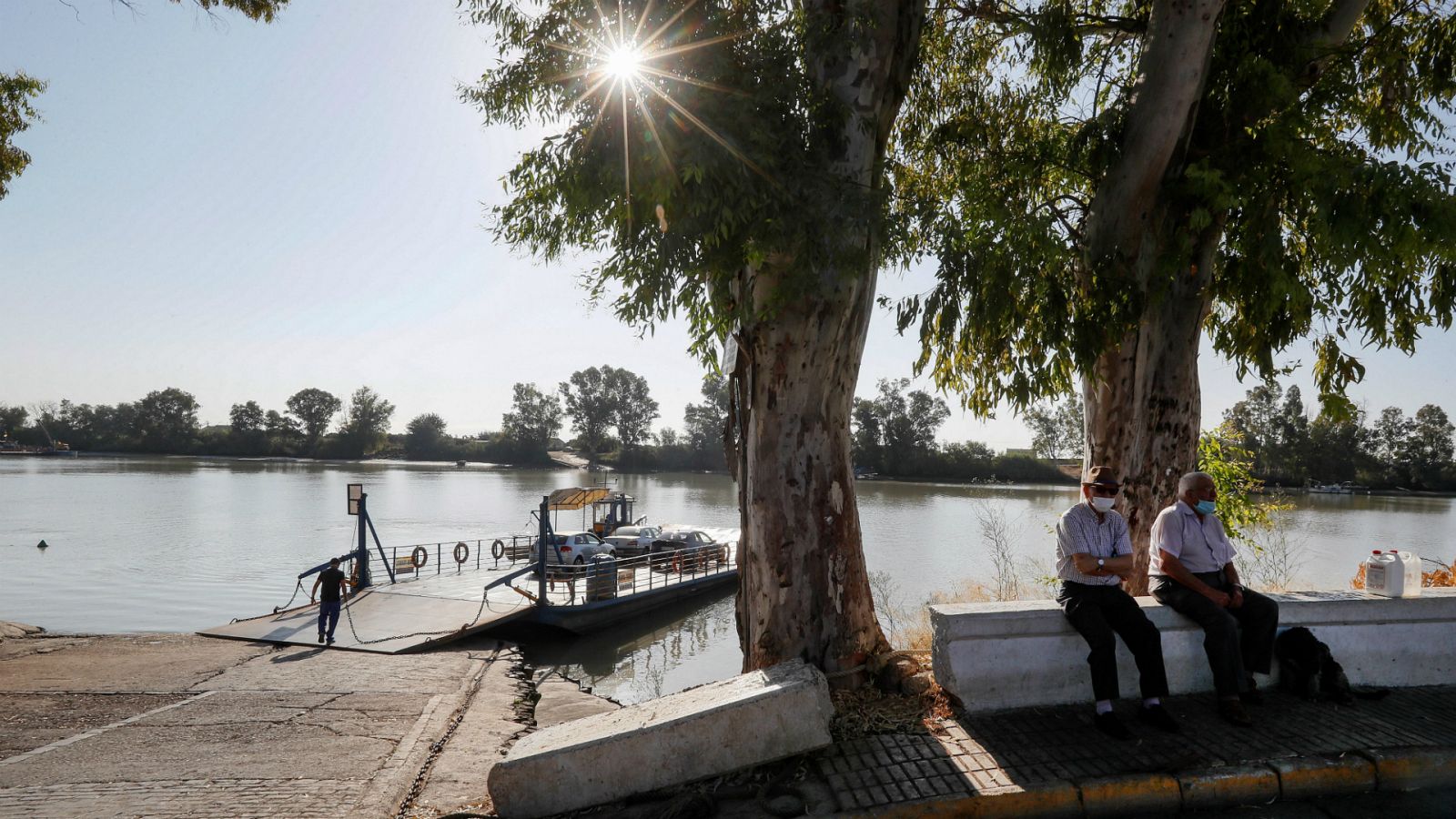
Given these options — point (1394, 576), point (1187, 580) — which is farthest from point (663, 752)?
point (1394, 576)

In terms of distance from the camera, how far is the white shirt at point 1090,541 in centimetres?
496

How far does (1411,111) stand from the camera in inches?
291

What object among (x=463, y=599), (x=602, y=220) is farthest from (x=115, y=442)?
(x=602, y=220)

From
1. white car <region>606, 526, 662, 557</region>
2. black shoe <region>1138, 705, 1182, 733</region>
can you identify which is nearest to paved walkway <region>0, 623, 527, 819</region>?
black shoe <region>1138, 705, 1182, 733</region>

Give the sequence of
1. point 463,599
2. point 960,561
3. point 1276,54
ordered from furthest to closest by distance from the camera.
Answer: point 960,561, point 463,599, point 1276,54

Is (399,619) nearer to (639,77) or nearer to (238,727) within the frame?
(238,727)

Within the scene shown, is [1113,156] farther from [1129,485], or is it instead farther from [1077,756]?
[1077,756]

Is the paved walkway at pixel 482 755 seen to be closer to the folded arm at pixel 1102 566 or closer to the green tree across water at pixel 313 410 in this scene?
A: the folded arm at pixel 1102 566

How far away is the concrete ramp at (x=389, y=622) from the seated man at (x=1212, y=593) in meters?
12.0

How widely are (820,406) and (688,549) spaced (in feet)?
54.9

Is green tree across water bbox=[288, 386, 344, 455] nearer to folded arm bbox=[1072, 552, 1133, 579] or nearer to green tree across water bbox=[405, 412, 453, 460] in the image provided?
green tree across water bbox=[405, 412, 453, 460]

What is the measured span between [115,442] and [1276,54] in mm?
137809

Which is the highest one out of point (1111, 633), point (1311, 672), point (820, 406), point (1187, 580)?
point (820, 406)

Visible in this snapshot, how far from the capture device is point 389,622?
15.3 meters
